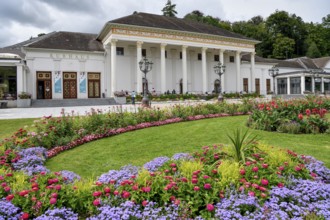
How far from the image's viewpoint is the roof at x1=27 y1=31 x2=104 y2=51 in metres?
33.4

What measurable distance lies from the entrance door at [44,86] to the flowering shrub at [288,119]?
1134 inches

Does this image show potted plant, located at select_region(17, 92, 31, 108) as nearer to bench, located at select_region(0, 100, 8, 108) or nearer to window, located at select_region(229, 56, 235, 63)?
bench, located at select_region(0, 100, 8, 108)

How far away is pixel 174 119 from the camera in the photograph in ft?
42.6

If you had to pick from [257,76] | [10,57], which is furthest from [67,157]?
[257,76]

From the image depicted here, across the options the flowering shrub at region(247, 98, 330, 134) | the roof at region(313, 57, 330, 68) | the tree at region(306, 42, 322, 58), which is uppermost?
the tree at region(306, 42, 322, 58)

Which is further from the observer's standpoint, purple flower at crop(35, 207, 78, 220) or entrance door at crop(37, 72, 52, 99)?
entrance door at crop(37, 72, 52, 99)

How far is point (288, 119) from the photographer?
10.1 meters

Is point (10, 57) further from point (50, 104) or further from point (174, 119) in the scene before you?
point (174, 119)

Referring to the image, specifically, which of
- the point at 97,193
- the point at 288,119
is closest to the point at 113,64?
the point at 288,119

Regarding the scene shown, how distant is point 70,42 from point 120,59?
22.8 ft

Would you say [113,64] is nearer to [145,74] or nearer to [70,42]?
[70,42]

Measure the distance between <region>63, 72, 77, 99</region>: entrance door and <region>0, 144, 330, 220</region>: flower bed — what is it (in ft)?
106

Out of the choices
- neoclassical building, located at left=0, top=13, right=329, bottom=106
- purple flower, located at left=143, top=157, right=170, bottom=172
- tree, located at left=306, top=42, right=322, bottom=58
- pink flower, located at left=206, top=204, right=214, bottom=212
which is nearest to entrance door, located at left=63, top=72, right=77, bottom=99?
neoclassical building, located at left=0, top=13, right=329, bottom=106

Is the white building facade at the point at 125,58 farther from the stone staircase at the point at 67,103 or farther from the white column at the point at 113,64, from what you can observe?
the stone staircase at the point at 67,103
